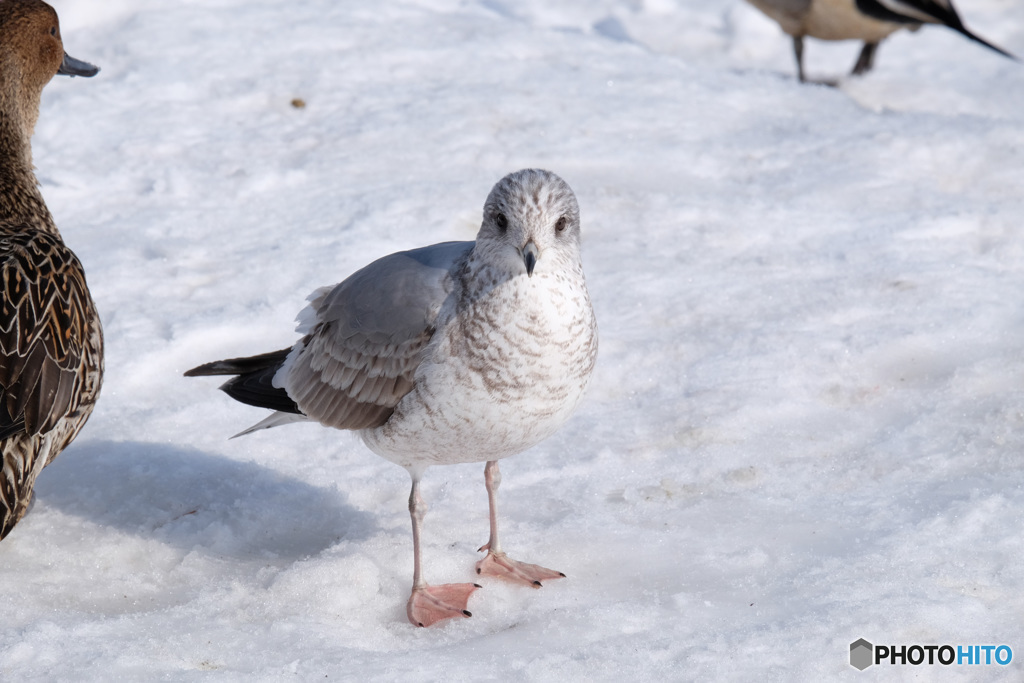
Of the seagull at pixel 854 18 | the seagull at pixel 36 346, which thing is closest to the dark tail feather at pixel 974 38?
the seagull at pixel 854 18

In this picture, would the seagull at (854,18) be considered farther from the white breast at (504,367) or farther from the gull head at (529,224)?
the white breast at (504,367)

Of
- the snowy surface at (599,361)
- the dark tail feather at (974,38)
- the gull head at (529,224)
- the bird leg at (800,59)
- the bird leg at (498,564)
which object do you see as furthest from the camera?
the bird leg at (800,59)

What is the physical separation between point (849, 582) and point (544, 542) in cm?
110

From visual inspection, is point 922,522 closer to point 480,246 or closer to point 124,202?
point 480,246

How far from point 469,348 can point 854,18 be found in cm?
666

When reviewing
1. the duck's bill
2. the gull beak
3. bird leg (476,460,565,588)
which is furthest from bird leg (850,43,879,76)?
the gull beak

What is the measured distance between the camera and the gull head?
3.42 metres

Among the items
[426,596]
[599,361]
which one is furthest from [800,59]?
[426,596]

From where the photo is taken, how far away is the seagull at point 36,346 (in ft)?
12.0

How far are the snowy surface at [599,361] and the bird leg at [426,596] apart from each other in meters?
0.07

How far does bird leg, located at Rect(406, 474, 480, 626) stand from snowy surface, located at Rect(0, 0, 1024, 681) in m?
0.07

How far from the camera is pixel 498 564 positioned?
393 centimetres

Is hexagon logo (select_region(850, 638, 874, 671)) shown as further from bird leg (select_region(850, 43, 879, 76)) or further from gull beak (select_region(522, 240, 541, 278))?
bird leg (select_region(850, 43, 879, 76))

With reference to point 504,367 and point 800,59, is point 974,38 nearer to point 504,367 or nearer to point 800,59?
point 800,59
